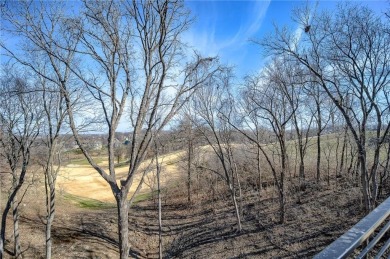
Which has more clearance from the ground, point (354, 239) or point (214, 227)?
point (354, 239)

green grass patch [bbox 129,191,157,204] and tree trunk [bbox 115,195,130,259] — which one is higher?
tree trunk [bbox 115,195,130,259]

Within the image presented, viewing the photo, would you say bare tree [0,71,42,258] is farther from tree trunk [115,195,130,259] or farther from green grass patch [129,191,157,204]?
green grass patch [129,191,157,204]

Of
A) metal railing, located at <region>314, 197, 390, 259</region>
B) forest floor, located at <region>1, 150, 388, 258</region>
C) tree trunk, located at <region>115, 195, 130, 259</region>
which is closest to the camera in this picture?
metal railing, located at <region>314, 197, 390, 259</region>

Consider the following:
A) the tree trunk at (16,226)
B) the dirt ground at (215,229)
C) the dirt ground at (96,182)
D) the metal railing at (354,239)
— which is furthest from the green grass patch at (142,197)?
the metal railing at (354,239)

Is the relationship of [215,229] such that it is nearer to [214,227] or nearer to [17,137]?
[214,227]

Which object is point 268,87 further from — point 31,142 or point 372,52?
point 31,142

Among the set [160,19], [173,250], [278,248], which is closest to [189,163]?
[173,250]

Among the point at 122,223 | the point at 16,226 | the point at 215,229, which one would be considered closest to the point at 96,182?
the point at 16,226

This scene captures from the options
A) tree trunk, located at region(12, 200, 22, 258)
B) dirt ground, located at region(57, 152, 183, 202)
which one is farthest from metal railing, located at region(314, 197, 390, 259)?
dirt ground, located at region(57, 152, 183, 202)
